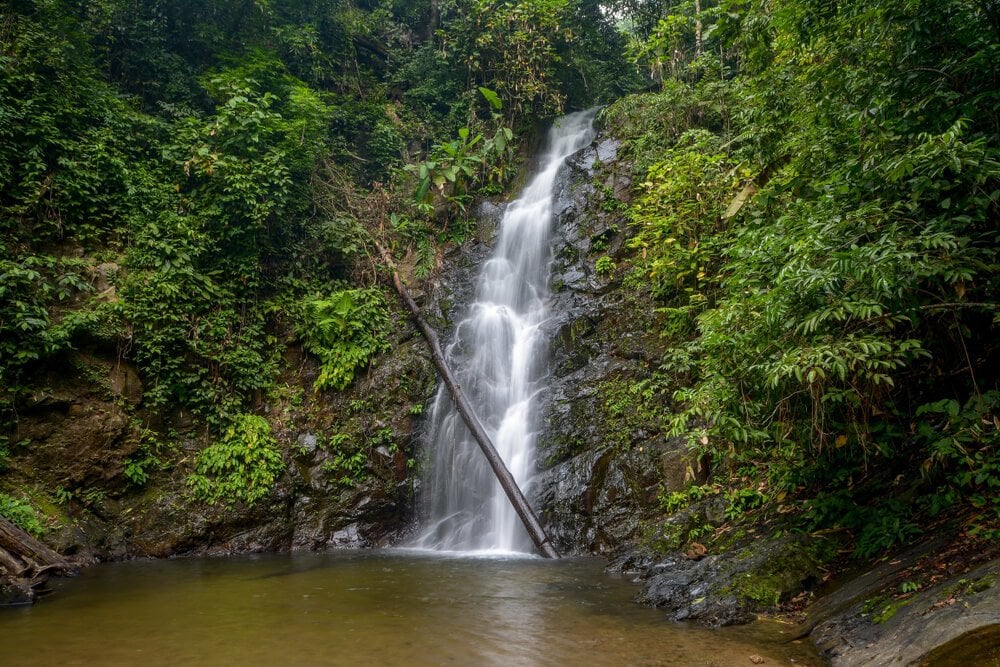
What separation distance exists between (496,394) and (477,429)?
1177 millimetres

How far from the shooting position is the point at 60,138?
10289mm

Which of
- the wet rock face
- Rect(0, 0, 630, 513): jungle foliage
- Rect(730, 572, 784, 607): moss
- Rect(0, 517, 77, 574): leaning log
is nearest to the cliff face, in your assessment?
Rect(0, 0, 630, 513): jungle foliage

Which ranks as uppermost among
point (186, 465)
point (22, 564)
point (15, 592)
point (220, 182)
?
point (220, 182)

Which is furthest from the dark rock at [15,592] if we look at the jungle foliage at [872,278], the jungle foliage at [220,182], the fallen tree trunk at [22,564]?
the jungle foliage at [872,278]

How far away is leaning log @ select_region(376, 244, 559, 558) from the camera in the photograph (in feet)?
27.6

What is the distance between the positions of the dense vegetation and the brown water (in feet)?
6.28

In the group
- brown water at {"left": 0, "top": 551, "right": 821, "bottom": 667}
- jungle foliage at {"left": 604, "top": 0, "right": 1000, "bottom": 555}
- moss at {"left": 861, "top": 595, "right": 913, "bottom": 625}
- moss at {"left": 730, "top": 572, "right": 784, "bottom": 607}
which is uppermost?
jungle foliage at {"left": 604, "top": 0, "right": 1000, "bottom": 555}

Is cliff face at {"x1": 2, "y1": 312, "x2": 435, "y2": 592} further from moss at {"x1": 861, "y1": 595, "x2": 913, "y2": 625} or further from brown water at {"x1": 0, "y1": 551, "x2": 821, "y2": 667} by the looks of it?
moss at {"x1": 861, "y1": 595, "x2": 913, "y2": 625}

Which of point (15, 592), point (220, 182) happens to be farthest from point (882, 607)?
point (220, 182)

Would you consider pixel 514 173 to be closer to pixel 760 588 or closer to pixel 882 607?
pixel 760 588

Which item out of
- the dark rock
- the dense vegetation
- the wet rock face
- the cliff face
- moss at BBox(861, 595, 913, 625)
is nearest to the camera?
moss at BBox(861, 595, 913, 625)

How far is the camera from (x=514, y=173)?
15664 mm

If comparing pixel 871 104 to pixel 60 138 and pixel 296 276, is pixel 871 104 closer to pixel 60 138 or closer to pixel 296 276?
pixel 296 276

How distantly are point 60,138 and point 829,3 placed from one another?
12.1 meters
